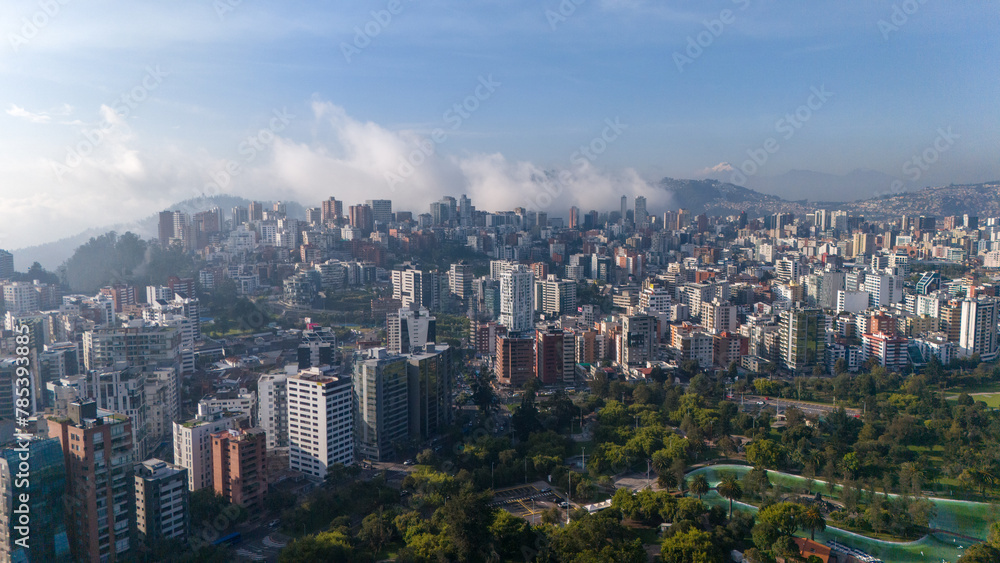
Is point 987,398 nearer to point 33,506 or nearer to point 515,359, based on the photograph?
point 515,359

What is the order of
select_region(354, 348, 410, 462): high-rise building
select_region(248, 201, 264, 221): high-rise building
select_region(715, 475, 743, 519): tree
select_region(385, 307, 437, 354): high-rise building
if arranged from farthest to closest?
select_region(248, 201, 264, 221): high-rise building
select_region(385, 307, 437, 354): high-rise building
select_region(354, 348, 410, 462): high-rise building
select_region(715, 475, 743, 519): tree

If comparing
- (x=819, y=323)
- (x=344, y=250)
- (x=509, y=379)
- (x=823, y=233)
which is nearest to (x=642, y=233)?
(x=823, y=233)

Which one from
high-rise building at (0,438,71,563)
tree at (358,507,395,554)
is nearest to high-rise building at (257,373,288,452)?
tree at (358,507,395,554)

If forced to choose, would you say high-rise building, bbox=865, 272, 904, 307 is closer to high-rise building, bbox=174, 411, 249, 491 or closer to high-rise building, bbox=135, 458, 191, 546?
high-rise building, bbox=174, 411, 249, 491

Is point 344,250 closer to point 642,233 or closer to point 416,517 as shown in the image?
point 642,233

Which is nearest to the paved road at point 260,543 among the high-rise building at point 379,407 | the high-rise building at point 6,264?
the high-rise building at point 379,407

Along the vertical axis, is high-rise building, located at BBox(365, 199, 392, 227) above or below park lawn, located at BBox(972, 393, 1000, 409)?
above

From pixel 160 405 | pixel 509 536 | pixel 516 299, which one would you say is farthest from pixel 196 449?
pixel 516 299
